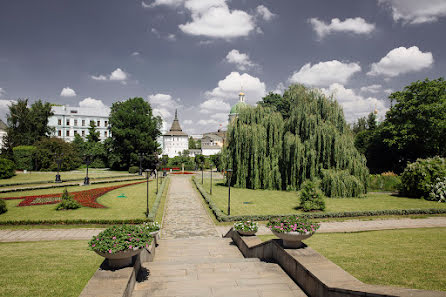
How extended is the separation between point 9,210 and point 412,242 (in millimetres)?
21278

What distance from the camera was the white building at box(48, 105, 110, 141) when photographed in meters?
71.0

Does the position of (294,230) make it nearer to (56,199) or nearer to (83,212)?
(83,212)

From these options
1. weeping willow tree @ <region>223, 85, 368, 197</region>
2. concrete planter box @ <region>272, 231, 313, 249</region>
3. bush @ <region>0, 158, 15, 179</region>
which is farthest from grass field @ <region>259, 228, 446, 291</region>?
bush @ <region>0, 158, 15, 179</region>

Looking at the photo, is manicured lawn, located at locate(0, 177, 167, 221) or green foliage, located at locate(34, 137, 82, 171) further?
green foliage, located at locate(34, 137, 82, 171)

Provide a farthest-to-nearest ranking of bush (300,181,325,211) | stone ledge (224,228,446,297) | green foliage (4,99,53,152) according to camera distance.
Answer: green foliage (4,99,53,152) < bush (300,181,325,211) < stone ledge (224,228,446,297)

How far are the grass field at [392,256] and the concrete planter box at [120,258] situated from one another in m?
4.99

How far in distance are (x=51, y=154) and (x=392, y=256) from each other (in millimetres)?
50275

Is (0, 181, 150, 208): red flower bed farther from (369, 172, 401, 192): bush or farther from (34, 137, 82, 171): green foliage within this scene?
(369, 172, 401, 192): bush

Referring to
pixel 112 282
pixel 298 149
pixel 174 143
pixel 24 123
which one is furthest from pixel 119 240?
pixel 174 143

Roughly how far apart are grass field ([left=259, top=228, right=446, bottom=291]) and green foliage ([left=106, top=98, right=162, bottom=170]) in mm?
43161

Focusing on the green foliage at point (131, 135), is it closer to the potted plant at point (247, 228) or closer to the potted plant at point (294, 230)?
the potted plant at point (247, 228)

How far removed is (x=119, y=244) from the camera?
5723 millimetres

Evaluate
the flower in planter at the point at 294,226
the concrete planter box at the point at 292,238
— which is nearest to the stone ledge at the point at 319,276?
the concrete planter box at the point at 292,238

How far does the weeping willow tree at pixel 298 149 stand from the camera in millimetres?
23062
